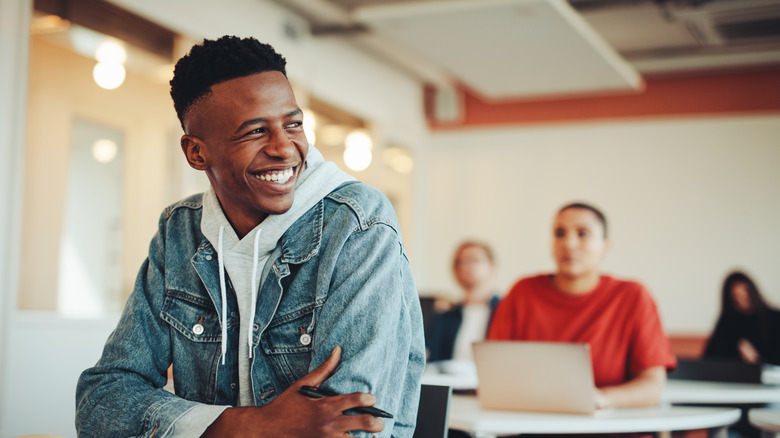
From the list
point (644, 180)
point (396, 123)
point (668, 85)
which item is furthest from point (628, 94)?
point (396, 123)

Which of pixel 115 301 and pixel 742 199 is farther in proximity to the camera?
pixel 742 199

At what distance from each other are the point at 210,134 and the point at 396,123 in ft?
20.8

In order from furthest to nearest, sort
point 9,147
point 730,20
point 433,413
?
1. point 730,20
2. point 9,147
3. point 433,413

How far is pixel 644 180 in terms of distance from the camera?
7.45m

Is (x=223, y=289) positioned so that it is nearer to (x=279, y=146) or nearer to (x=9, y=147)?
(x=279, y=146)

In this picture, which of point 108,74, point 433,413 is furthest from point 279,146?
point 108,74

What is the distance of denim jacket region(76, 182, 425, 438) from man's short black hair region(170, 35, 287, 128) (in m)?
0.28

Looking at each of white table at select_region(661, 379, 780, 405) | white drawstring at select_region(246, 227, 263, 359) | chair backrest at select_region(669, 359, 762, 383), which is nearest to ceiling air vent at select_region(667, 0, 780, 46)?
chair backrest at select_region(669, 359, 762, 383)

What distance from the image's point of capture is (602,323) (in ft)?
9.14

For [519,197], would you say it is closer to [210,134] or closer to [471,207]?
[471,207]

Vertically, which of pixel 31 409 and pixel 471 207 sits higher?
pixel 471 207

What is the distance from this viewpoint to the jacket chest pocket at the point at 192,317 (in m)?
1.49

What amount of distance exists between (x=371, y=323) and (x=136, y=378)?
50cm

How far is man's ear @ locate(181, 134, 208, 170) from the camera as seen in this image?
1.50 meters
